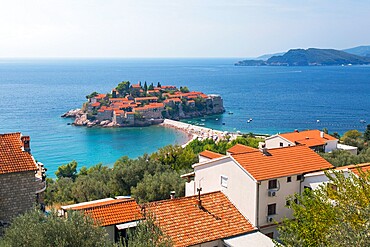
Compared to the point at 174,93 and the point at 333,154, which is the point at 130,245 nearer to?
the point at 333,154

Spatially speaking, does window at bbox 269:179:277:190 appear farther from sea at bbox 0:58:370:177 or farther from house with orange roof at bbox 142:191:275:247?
sea at bbox 0:58:370:177

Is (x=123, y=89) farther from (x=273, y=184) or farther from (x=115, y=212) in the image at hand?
(x=115, y=212)

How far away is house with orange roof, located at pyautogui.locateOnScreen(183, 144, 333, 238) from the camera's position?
15.5 meters

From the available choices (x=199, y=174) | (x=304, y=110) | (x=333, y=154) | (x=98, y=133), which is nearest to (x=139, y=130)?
(x=98, y=133)

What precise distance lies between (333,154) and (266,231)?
16645mm

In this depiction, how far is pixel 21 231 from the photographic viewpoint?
9.91 m

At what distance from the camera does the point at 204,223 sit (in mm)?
14562

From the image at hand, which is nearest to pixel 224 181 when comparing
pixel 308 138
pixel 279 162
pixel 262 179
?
pixel 262 179

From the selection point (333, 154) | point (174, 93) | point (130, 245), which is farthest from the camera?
point (174, 93)

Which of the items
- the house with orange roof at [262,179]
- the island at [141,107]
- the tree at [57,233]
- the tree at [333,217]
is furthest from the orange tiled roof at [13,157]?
the island at [141,107]

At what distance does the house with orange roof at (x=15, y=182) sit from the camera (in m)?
15.0

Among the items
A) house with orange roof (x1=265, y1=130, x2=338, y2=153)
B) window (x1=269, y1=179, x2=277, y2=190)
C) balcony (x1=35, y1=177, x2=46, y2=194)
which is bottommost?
house with orange roof (x1=265, y1=130, x2=338, y2=153)

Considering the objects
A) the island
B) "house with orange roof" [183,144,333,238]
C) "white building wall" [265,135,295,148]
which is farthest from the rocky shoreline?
"house with orange roof" [183,144,333,238]

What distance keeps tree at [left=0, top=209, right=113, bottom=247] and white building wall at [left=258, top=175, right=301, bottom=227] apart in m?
7.26
